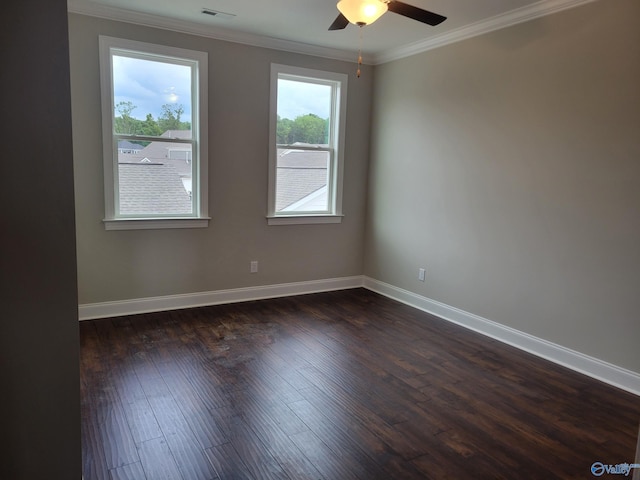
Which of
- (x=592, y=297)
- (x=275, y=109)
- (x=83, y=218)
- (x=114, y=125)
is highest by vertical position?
(x=275, y=109)

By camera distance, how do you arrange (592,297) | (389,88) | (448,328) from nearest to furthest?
(592,297) < (448,328) < (389,88)

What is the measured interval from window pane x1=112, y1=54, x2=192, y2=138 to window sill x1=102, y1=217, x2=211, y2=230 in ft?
2.55

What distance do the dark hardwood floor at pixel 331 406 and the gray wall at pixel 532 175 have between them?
0.45 m

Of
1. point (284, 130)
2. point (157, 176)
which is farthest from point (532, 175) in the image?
point (157, 176)

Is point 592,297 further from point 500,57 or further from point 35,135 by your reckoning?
point 35,135

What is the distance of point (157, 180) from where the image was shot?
4.05m

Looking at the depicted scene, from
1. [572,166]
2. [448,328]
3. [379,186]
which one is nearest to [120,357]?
[448,328]

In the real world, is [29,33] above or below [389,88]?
below

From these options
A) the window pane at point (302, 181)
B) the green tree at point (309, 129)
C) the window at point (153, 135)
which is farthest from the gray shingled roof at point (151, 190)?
the green tree at point (309, 129)

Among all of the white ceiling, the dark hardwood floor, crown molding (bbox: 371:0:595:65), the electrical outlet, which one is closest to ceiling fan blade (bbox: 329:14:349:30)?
the white ceiling

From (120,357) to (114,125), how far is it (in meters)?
1.98

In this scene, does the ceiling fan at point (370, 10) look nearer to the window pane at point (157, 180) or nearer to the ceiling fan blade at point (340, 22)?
the ceiling fan blade at point (340, 22)

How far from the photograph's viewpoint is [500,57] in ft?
11.8

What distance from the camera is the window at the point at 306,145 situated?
15.0ft
